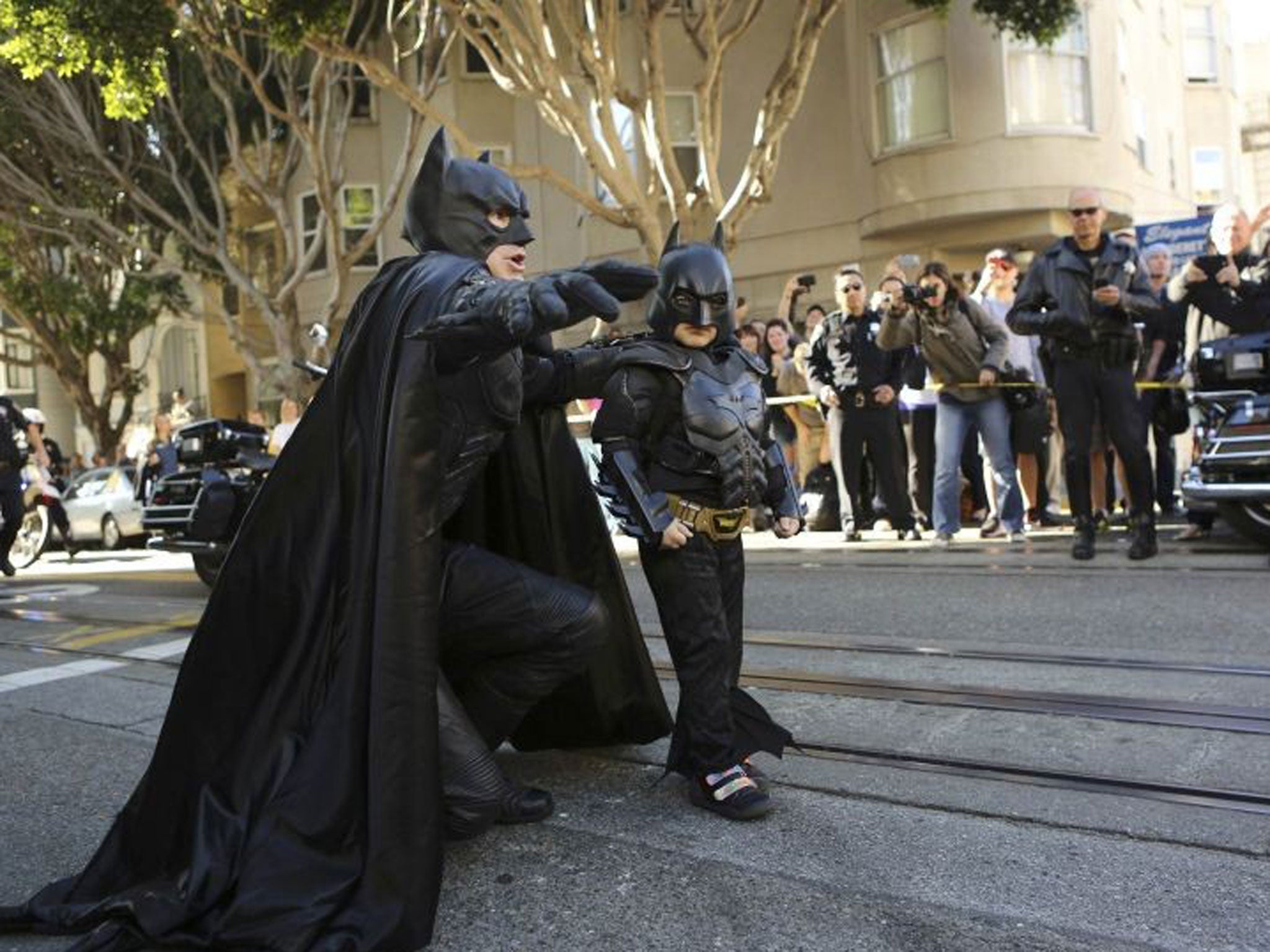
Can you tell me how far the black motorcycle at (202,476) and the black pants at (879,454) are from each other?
460cm

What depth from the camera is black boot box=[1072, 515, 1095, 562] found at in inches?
306

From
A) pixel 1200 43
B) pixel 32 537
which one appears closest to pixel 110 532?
pixel 32 537

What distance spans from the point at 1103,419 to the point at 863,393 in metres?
2.38

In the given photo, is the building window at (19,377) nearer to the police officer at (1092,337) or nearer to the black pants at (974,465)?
the black pants at (974,465)

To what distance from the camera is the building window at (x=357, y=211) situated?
87.6ft

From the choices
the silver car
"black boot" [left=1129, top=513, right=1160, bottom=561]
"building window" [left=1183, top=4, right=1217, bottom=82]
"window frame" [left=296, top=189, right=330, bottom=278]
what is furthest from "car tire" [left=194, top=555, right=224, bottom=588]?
"building window" [left=1183, top=4, right=1217, bottom=82]

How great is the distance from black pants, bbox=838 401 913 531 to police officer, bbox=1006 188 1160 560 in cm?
209

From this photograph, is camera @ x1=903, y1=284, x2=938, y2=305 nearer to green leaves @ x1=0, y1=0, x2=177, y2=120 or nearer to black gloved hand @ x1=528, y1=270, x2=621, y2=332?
black gloved hand @ x1=528, y1=270, x2=621, y2=332

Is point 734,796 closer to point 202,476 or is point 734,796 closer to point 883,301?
point 883,301

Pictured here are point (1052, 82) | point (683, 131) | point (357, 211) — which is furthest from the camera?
point (357, 211)

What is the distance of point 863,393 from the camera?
9867 mm

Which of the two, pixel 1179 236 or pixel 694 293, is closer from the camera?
pixel 694 293

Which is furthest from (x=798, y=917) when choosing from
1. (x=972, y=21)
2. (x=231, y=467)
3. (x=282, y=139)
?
(x=282, y=139)

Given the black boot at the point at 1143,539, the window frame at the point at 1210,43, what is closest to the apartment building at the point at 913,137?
the window frame at the point at 1210,43
